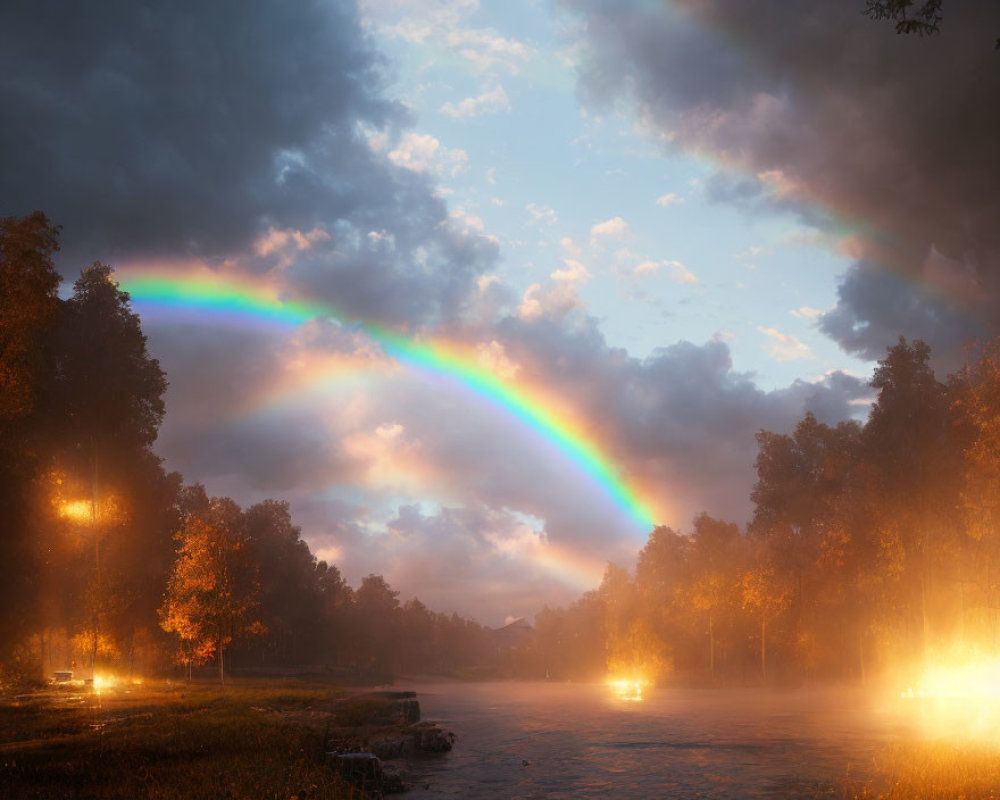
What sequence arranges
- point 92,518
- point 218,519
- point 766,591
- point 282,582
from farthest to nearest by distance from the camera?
point 282,582
point 218,519
point 766,591
point 92,518

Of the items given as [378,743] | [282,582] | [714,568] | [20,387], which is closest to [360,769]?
[378,743]

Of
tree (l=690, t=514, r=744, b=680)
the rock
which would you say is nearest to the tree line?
the rock

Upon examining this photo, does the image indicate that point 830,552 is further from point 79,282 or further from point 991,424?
point 79,282

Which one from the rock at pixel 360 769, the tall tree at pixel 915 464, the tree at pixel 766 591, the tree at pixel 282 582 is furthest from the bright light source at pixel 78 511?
the tree at pixel 766 591

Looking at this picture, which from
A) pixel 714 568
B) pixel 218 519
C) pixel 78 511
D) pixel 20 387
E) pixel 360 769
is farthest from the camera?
pixel 714 568

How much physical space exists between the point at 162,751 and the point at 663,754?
24.8 meters

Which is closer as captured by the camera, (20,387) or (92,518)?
(20,387)

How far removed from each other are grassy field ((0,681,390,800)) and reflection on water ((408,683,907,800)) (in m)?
6.15

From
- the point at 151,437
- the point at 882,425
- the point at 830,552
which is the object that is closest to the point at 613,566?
the point at 830,552

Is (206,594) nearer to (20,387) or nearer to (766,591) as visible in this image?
(20,387)

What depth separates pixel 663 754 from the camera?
37125 mm

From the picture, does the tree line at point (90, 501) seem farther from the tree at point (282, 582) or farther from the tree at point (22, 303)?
the tree at point (282, 582)

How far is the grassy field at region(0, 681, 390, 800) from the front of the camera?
17.8 metres

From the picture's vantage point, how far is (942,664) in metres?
68.0
